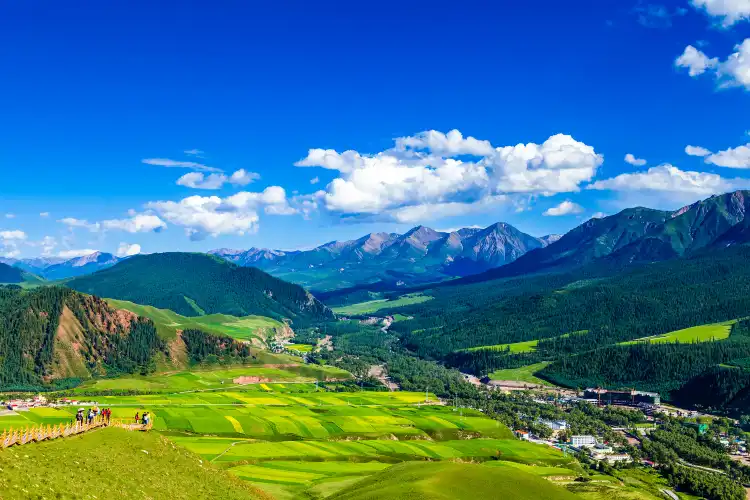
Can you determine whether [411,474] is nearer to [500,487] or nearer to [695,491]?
[500,487]

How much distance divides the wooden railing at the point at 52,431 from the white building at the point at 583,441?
141 metres

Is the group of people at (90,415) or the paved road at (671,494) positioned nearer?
the group of people at (90,415)

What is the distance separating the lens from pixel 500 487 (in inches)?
3447

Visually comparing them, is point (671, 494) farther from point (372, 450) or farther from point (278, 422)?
point (278, 422)

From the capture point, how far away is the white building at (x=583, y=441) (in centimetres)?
17938

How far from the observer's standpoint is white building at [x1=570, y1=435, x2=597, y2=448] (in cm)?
17938

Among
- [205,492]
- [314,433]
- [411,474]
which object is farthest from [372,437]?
[205,492]

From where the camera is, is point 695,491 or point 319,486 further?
point 695,491

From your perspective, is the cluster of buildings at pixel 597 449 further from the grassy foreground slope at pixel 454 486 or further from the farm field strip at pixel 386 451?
the grassy foreground slope at pixel 454 486

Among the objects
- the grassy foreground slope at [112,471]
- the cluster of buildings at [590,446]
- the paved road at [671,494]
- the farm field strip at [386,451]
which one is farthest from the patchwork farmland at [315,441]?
the grassy foreground slope at [112,471]

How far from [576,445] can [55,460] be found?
16150 cm

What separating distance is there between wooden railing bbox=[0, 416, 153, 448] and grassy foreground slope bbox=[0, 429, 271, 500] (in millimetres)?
875

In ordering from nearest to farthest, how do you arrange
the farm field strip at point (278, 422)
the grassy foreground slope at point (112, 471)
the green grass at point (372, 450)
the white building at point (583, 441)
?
1. the grassy foreground slope at point (112, 471)
2. the green grass at point (372, 450)
3. the farm field strip at point (278, 422)
4. the white building at point (583, 441)

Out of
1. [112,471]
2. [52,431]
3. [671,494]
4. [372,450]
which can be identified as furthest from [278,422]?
[112,471]
